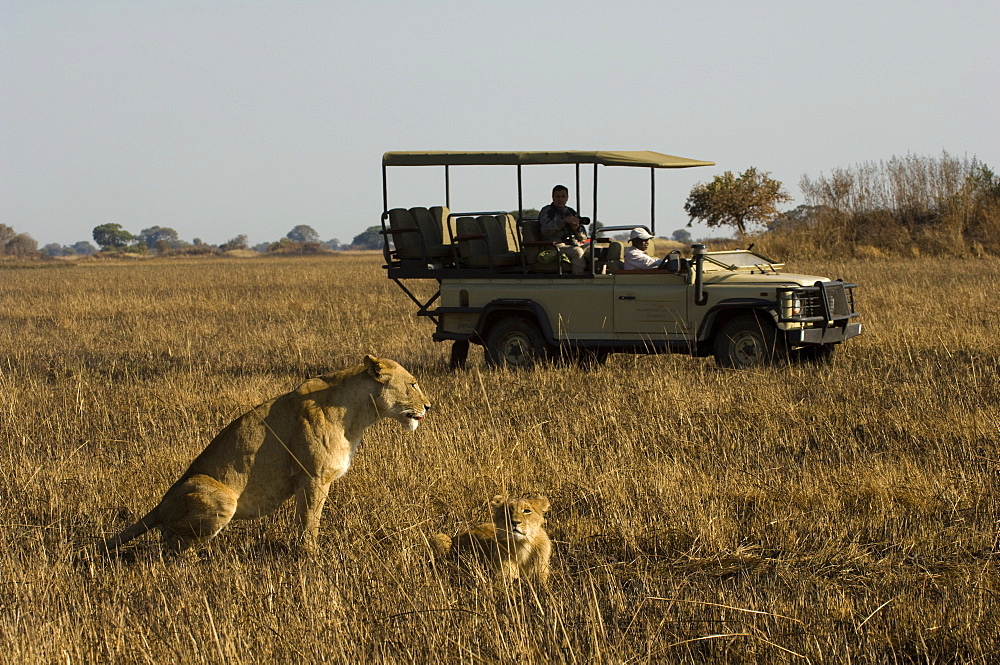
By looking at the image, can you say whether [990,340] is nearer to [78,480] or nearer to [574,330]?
[574,330]

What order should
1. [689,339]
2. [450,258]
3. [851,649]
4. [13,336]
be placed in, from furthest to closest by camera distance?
1. [13,336]
2. [450,258]
3. [689,339]
4. [851,649]

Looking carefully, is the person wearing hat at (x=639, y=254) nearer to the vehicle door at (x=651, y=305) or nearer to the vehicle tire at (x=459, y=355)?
the vehicle door at (x=651, y=305)

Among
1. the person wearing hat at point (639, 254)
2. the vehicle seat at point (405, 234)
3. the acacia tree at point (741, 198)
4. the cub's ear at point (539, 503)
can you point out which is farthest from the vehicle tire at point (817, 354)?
the acacia tree at point (741, 198)

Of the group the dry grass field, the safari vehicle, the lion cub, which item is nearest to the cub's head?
the lion cub

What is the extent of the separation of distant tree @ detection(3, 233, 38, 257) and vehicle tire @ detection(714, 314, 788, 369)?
10632 centimetres

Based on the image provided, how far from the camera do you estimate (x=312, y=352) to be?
1370 cm

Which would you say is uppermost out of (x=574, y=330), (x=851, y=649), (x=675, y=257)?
(x=675, y=257)

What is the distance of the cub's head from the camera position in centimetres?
490

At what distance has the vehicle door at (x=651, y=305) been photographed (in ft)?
35.1

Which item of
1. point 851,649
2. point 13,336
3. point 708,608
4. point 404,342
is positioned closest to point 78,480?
point 708,608

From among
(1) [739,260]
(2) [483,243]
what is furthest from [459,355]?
(1) [739,260]

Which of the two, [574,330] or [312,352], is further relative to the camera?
[312,352]

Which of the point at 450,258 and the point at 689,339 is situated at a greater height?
the point at 450,258

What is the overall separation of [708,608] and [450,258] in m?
7.73
